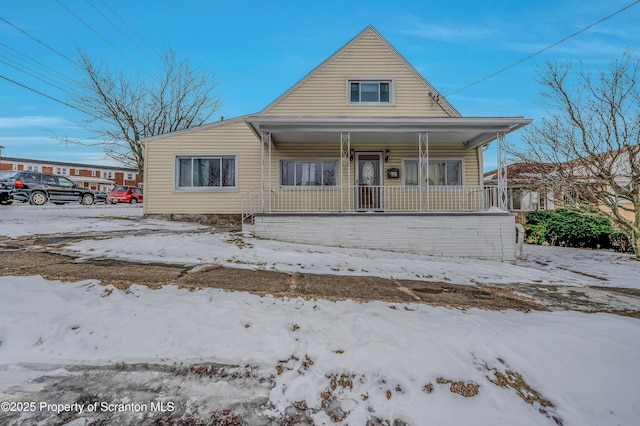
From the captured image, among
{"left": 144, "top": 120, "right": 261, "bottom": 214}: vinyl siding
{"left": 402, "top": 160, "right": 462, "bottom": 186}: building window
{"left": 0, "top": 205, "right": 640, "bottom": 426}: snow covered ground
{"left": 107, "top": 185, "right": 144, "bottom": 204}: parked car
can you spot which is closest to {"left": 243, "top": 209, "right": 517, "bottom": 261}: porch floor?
{"left": 402, "top": 160, "right": 462, "bottom": 186}: building window

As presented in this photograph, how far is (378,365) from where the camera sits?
2.58 m

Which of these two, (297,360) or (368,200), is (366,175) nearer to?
(368,200)

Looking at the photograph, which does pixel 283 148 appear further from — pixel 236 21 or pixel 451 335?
pixel 236 21

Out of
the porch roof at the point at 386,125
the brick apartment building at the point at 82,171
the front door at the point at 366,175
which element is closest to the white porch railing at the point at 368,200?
the front door at the point at 366,175

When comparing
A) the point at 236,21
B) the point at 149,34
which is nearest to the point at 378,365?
the point at 236,21

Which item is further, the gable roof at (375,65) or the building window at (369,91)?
the building window at (369,91)

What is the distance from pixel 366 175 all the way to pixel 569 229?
879 centimetres

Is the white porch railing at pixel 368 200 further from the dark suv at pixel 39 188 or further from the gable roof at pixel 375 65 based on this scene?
the dark suv at pixel 39 188

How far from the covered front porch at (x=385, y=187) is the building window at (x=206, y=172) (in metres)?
1.18

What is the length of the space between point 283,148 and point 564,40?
9.77 m

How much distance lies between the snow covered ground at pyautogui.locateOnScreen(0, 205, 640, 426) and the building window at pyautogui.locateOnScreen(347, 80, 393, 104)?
9683 mm

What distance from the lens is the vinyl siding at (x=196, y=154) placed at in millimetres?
11258

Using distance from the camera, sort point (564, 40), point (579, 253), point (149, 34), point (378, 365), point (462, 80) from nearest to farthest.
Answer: point (378, 365) < point (564, 40) < point (579, 253) < point (462, 80) < point (149, 34)

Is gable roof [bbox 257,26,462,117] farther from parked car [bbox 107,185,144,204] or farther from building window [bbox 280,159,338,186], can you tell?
parked car [bbox 107,185,144,204]
